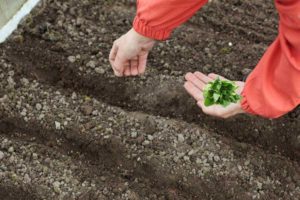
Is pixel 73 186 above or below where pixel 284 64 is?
below

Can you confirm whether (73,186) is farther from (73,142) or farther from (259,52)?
(259,52)

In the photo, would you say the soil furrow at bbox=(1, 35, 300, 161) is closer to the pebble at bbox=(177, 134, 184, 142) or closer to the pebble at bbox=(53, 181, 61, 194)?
the pebble at bbox=(177, 134, 184, 142)

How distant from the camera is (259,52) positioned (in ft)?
7.98

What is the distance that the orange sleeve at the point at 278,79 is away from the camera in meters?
1.41

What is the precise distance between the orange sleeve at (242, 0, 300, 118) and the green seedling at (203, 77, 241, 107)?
0.04 metres

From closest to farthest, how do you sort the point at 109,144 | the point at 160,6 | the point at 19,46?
the point at 160,6
the point at 109,144
the point at 19,46

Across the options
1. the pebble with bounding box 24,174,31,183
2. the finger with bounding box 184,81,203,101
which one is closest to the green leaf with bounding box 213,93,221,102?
the finger with bounding box 184,81,203,101

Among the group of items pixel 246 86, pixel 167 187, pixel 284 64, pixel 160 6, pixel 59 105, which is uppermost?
pixel 160 6

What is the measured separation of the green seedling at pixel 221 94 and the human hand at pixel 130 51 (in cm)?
25

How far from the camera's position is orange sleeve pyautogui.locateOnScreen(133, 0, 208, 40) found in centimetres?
142

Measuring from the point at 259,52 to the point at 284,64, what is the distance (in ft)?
3.19

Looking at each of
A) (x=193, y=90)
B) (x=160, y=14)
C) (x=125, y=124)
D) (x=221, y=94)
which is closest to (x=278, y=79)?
(x=221, y=94)

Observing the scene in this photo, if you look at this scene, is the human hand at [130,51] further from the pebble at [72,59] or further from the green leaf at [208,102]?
Result: the pebble at [72,59]

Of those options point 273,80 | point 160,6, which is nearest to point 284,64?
point 273,80
